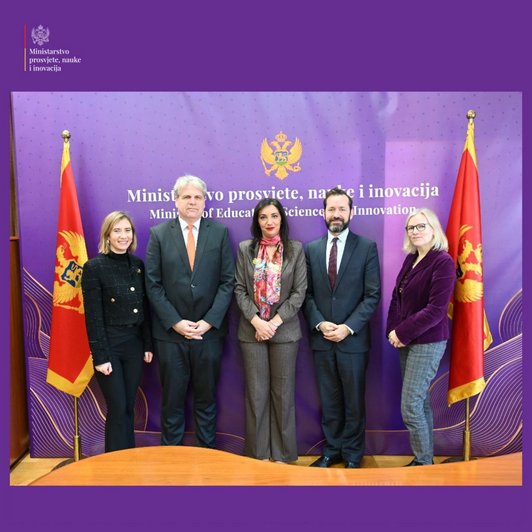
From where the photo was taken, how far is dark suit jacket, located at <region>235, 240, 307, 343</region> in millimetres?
3510

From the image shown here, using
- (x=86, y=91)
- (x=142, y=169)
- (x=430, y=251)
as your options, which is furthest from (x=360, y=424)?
(x=86, y=91)

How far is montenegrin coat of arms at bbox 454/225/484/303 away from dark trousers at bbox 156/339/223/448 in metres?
1.67

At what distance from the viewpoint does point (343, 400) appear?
3.75 metres

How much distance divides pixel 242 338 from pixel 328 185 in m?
1.22

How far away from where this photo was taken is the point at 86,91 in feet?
12.2

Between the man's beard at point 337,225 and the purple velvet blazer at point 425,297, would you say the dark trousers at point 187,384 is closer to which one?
the man's beard at point 337,225

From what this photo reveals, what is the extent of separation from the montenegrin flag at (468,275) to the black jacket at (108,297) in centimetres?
211

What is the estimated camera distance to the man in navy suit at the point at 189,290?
3.51 metres

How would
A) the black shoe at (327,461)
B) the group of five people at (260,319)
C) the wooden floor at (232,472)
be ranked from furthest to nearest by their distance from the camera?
the black shoe at (327,461) < the group of five people at (260,319) < the wooden floor at (232,472)

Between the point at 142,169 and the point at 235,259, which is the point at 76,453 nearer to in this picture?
the point at 235,259

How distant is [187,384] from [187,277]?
751mm

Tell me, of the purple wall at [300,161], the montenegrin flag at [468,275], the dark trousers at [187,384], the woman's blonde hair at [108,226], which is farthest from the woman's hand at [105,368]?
→ the montenegrin flag at [468,275]

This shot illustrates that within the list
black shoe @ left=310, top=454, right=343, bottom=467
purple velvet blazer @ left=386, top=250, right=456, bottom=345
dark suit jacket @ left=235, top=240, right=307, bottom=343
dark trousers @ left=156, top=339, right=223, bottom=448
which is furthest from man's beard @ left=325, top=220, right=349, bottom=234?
black shoe @ left=310, top=454, right=343, bottom=467
